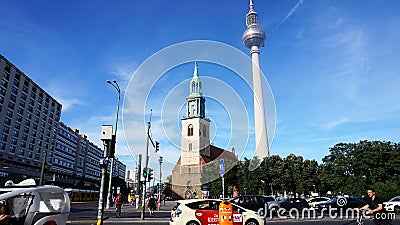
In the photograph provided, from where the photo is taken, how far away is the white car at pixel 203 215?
12.9 meters

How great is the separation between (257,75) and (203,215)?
11167 cm

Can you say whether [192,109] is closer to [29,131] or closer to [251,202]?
[29,131]

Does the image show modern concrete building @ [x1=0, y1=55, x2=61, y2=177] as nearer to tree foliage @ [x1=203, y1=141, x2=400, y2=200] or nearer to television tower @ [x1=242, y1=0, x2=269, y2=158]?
tree foliage @ [x1=203, y1=141, x2=400, y2=200]

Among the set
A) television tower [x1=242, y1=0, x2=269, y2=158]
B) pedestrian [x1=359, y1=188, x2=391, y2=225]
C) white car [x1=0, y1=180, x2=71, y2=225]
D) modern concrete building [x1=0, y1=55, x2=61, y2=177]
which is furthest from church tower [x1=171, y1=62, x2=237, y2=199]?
white car [x1=0, y1=180, x2=71, y2=225]

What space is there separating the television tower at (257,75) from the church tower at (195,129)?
24.5m

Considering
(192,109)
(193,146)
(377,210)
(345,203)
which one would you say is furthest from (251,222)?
(192,109)

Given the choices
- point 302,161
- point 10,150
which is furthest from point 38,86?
point 302,161

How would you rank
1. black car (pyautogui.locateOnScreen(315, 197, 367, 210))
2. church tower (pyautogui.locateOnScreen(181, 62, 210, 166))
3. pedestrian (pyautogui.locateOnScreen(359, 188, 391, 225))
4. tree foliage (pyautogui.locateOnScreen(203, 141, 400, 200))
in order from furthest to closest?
1. church tower (pyautogui.locateOnScreen(181, 62, 210, 166))
2. tree foliage (pyautogui.locateOnScreen(203, 141, 400, 200))
3. black car (pyautogui.locateOnScreen(315, 197, 367, 210))
4. pedestrian (pyautogui.locateOnScreen(359, 188, 391, 225))

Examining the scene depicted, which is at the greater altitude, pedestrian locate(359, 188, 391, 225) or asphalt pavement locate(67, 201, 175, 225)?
pedestrian locate(359, 188, 391, 225)

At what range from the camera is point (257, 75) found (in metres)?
121

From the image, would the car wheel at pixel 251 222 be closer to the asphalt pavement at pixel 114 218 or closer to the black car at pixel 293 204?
the asphalt pavement at pixel 114 218

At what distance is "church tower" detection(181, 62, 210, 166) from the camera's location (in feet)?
314

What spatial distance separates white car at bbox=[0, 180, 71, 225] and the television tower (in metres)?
Result: 106

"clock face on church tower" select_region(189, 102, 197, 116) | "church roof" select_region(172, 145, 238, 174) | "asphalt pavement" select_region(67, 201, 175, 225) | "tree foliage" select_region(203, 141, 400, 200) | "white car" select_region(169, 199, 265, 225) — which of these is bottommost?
"asphalt pavement" select_region(67, 201, 175, 225)
